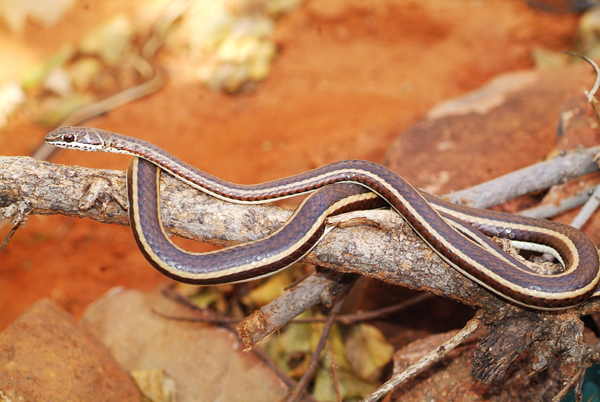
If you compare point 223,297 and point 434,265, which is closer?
point 434,265

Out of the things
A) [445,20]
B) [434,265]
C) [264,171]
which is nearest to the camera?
[434,265]

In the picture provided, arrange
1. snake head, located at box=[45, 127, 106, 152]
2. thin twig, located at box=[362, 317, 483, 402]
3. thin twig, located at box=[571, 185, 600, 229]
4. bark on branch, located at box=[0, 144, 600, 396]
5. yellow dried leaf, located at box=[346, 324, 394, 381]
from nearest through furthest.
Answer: thin twig, located at box=[362, 317, 483, 402], bark on branch, located at box=[0, 144, 600, 396], thin twig, located at box=[571, 185, 600, 229], yellow dried leaf, located at box=[346, 324, 394, 381], snake head, located at box=[45, 127, 106, 152]

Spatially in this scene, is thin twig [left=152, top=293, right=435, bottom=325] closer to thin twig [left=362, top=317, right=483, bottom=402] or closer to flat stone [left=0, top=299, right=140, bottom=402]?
flat stone [left=0, top=299, right=140, bottom=402]

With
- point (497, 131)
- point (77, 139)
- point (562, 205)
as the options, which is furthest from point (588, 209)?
point (77, 139)

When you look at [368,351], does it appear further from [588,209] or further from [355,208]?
[588,209]

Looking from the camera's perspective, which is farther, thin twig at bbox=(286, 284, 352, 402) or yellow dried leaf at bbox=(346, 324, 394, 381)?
yellow dried leaf at bbox=(346, 324, 394, 381)

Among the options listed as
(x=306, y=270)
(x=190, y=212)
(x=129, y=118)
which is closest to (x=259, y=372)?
(x=306, y=270)

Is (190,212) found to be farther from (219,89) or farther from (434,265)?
(219,89)

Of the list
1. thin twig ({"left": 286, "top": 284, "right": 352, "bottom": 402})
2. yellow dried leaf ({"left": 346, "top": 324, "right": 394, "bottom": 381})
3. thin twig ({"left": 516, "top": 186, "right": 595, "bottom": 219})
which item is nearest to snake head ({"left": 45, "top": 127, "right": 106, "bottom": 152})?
thin twig ({"left": 286, "top": 284, "right": 352, "bottom": 402})
